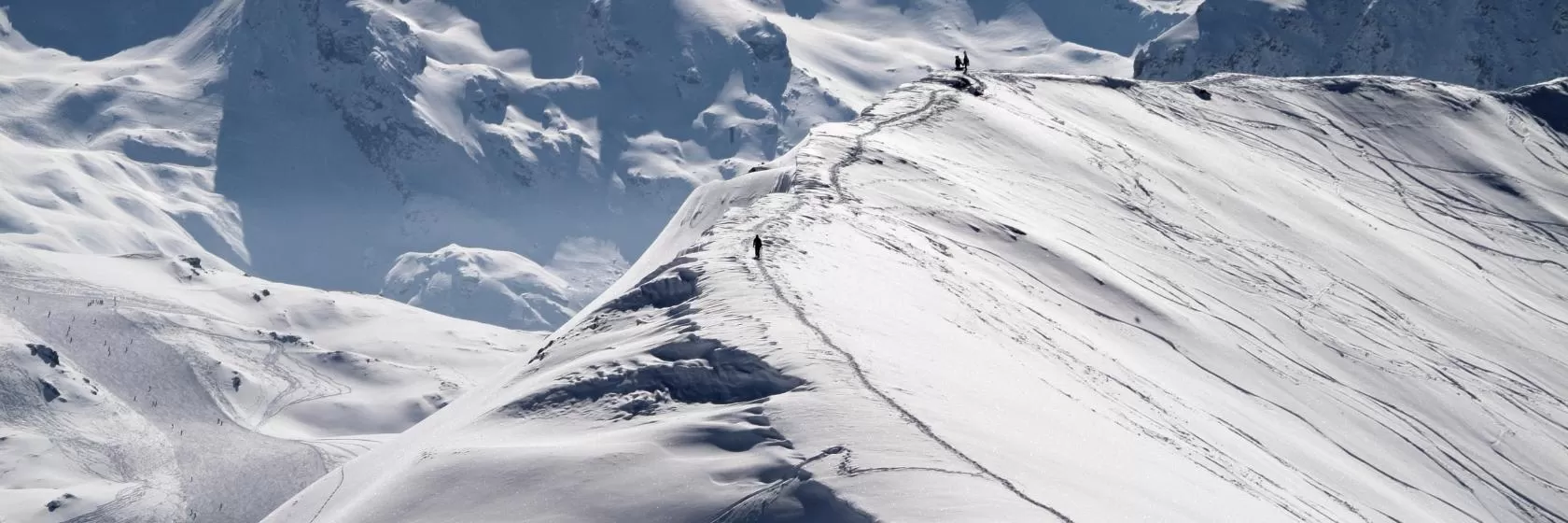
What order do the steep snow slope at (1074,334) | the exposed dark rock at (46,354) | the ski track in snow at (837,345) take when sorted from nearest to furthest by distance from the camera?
the ski track in snow at (837,345)
the steep snow slope at (1074,334)
the exposed dark rock at (46,354)

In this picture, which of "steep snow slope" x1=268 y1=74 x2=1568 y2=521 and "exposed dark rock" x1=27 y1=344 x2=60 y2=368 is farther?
"exposed dark rock" x1=27 y1=344 x2=60 y2=368

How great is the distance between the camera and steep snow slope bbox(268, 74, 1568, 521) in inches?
1384

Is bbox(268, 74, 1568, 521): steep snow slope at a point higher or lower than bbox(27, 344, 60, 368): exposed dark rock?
higher

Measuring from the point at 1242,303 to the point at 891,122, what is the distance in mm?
17240

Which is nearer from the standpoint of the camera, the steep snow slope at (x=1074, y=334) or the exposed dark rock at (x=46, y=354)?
the steep snow slope at (x=1074, y=334)

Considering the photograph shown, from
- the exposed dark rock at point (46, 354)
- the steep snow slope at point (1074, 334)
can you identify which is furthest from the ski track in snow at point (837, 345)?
the exposed dark rock at point (46, 354)

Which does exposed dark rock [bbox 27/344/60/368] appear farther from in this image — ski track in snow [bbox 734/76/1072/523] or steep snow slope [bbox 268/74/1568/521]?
ski track in snow [bbox 734/76/1072/523]

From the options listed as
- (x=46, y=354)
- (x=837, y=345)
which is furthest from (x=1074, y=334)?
(x=46, y=354)

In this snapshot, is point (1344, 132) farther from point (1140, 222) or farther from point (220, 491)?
point (220, 491)

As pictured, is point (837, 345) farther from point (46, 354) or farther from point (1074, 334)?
point (46, 354)

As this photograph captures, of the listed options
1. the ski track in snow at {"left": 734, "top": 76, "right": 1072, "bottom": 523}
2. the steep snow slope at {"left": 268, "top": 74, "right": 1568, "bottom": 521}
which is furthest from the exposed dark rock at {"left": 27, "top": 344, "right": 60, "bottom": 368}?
the ski track in snow at {"left": 734, "top": 76, "right": 1072, "bottom": 523}

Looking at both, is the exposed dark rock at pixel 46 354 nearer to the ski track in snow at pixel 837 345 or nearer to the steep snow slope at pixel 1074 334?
the steep snow slope at pixel 1074 334

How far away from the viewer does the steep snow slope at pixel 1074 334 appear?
35.2m

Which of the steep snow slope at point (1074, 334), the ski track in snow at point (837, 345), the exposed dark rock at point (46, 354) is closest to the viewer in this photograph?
the ski track in snow at point (837, 345)
